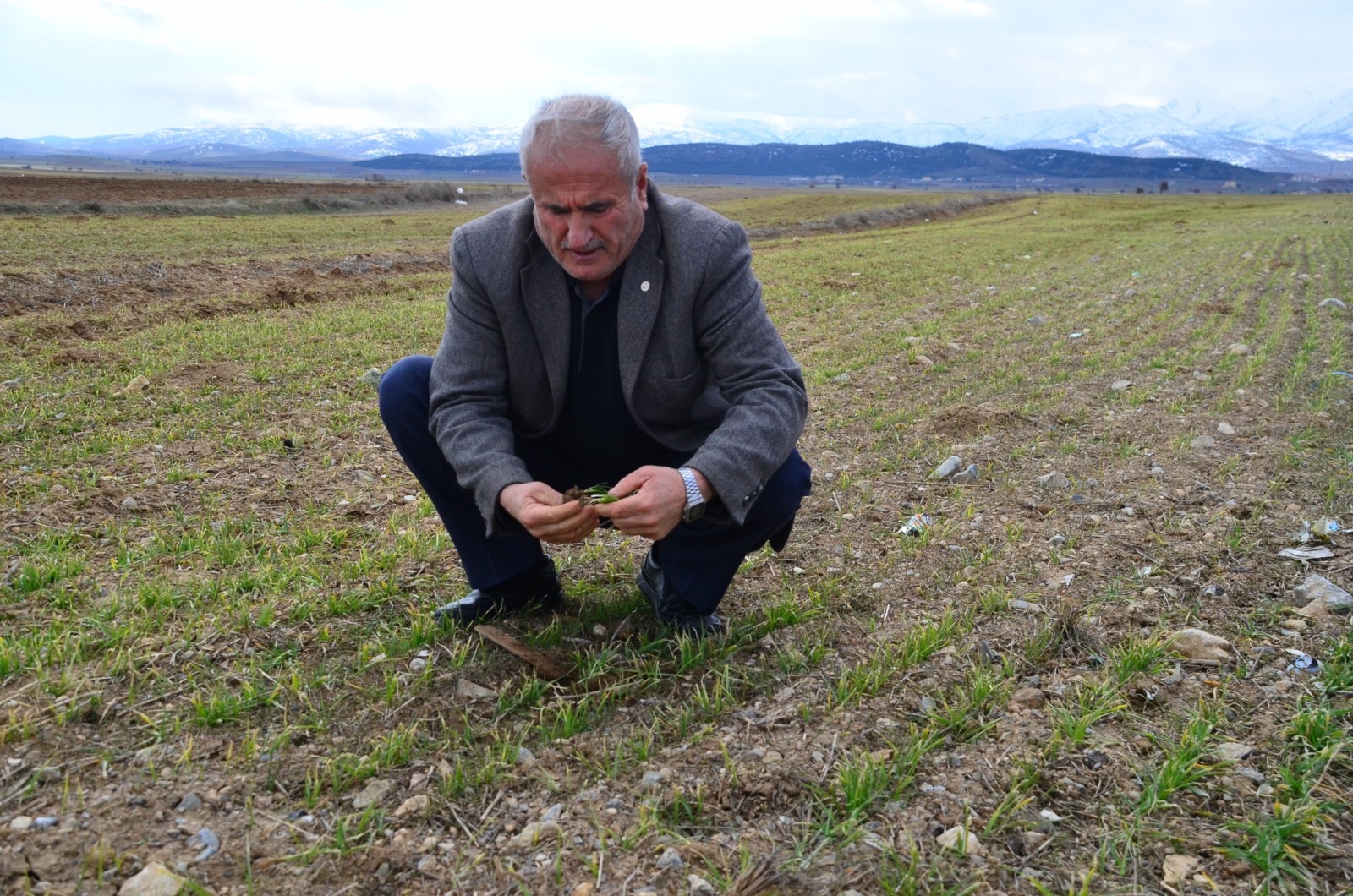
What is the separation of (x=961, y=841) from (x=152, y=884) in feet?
5.63

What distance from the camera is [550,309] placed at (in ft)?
9.46

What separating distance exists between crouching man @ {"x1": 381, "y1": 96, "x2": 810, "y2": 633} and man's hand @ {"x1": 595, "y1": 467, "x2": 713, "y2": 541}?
3 centimetres

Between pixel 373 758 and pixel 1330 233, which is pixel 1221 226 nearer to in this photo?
pixel 1330 233

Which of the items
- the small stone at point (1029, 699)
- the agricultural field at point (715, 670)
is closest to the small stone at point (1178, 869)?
the agricultural field at point (715, 670)

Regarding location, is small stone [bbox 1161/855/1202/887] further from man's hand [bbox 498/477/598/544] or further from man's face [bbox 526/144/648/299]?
man's face [bbox 526/144/648/299]

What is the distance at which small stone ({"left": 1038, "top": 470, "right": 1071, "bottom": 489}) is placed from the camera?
466cm

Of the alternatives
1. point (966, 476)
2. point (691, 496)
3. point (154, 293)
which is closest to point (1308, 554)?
point (966, 476)

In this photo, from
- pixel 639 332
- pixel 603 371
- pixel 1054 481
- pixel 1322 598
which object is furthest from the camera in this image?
pixel 1054 481

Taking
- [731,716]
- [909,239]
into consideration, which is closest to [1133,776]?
[731,716]

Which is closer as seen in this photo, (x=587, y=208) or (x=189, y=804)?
(x=189, y=804)

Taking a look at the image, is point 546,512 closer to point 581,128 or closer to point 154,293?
point 581,128

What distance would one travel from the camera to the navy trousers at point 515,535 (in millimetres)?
2895

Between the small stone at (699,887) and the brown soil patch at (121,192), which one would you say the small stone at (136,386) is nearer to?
the small stone at (699,887)

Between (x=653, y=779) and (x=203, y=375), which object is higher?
(x=203, y=375)
